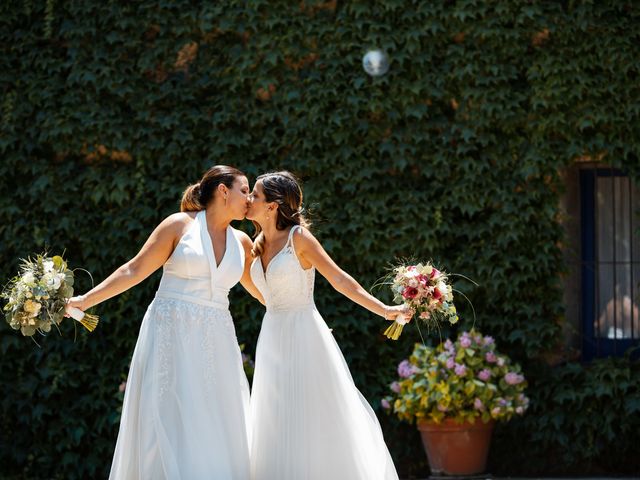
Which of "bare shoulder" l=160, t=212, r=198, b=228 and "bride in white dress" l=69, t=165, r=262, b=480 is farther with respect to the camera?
"bare shoulder" l=160, t=212, r=198, b=228

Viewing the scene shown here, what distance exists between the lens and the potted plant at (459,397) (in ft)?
23.3

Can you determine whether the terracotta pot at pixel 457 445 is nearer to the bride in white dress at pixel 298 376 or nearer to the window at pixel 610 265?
the window at pixel 610 265

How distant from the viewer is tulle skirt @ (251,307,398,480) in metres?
5.05

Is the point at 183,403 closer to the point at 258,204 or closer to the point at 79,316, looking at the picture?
the point at 79,316

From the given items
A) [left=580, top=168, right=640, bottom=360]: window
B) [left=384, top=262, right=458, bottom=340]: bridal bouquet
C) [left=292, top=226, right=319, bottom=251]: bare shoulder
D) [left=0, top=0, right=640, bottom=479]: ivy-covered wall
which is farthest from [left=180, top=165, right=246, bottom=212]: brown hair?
[left=580, top=168, right=640, bottom=360]: window

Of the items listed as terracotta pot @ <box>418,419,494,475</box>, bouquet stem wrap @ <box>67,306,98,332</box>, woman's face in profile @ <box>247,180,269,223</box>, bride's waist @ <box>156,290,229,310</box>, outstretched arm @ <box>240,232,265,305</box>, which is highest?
woman's face in profile @ <box>247,180,269,223</box>

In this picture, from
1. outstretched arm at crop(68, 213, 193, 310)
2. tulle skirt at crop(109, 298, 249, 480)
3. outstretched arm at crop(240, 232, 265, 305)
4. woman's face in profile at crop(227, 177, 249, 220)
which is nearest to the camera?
tulle skirt at crop(109, 298, 249, 480)

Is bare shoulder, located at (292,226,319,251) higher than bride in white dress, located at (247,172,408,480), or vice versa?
bare shoulder, located at (292,226,319,251)

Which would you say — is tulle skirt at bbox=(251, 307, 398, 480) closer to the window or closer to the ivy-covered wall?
the ivy-covered wall

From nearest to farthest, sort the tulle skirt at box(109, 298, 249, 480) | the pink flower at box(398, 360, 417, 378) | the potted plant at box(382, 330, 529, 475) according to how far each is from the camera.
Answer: the tulle skirt at box(109, 298, 249, 480), the potted plant at box(382, 330, 529, 475), the pink flower at box(398, 360, 417, 378)

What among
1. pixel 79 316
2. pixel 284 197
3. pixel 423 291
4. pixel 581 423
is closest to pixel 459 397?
pixel 581 423

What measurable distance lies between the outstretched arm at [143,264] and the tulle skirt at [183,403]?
189 mm

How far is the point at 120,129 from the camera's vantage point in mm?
8086

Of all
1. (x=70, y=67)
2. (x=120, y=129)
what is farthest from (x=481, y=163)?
(x=70, y=67)
